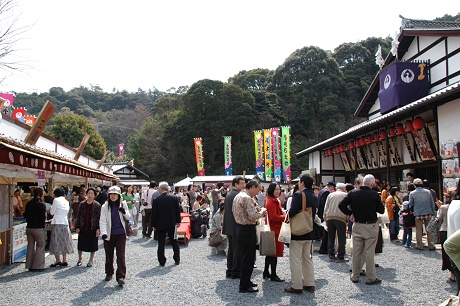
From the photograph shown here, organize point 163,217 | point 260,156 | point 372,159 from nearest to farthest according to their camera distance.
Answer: point 163,217 → point 372,159 → point 260,156

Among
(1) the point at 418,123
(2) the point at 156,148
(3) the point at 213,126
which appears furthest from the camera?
(2) the point at 156,148

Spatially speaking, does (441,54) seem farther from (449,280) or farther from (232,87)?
(232,87)

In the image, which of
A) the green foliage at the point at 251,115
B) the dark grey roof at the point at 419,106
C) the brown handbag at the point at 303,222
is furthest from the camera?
the green foliage at the point at 251,115

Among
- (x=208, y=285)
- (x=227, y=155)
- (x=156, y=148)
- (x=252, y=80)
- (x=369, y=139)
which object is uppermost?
(x=252, y=80)

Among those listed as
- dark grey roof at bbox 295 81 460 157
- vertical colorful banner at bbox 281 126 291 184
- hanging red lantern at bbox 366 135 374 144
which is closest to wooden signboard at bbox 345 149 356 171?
hanging red lantern at bbox 366 135 374 144

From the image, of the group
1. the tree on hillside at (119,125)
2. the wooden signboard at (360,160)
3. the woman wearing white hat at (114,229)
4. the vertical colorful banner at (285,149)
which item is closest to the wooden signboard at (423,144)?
the wooden signboard at (360,160)

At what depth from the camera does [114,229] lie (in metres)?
6.40

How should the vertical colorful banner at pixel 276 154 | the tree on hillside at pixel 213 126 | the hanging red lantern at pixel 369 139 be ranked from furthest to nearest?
1. the tree on hillside at pixel 213 126
2. the vertical colorful banner at pixel 276 154
3. the hanging red lantern at pixel 369 139

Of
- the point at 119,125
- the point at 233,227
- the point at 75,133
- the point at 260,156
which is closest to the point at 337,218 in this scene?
the point at 233,227

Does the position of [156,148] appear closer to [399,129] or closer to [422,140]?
[399,129]

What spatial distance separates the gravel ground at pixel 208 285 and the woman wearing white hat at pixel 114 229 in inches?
12.8

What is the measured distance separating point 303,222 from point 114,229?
3082 mm

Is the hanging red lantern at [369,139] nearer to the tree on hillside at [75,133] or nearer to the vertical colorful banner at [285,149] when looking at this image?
the vertical colorful banner at [285,149]

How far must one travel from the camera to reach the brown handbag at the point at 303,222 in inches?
214
